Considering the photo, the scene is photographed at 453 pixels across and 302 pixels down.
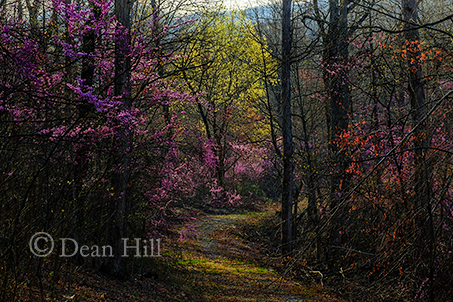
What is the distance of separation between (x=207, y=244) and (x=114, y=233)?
284 inches

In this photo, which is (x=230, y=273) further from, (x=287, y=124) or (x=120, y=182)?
Answer: (x=287, y=124)

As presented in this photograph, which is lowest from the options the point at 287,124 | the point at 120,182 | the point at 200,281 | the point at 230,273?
the point at 230,273

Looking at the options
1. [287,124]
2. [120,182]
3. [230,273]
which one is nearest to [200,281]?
[230,273]

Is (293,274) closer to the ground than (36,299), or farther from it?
closer to the ground

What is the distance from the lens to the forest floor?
6.58 m

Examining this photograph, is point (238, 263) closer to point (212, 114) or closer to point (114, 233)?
point (114, 233)

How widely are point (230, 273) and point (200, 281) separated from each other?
1.39 metres

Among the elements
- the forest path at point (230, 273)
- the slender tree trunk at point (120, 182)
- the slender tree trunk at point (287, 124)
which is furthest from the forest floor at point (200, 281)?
the slender tree trunk at point (287, 124)

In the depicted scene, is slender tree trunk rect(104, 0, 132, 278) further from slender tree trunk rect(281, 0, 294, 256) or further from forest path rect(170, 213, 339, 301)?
slender tree trunk rect(281, 0, 294, 256)

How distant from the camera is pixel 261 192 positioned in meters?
30.2

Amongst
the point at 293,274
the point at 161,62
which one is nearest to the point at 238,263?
the point at 293,274

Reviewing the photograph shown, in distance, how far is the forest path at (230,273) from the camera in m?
9.06

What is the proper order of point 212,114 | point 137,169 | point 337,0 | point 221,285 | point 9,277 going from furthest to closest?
point 212,114 → point 337,0 → point 221,285 → point 137,169 → point 9,277

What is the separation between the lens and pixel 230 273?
1090 centimetres
